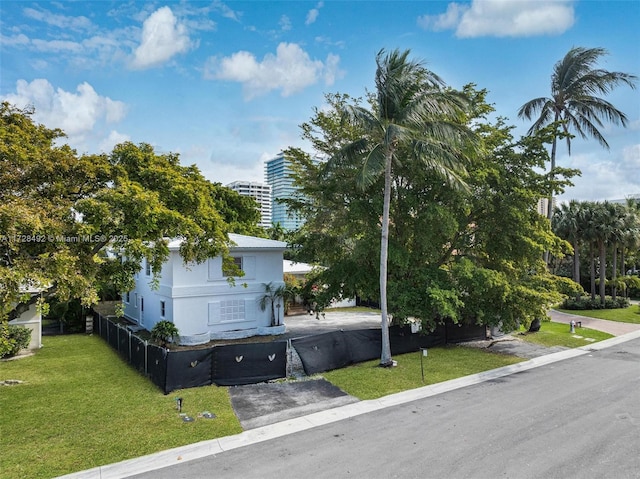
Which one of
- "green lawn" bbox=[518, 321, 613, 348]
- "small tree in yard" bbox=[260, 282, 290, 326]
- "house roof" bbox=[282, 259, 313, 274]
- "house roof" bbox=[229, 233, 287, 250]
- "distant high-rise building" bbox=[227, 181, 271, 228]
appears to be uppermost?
"distant high-rise building" bbox=[227, 181, 271, 228]

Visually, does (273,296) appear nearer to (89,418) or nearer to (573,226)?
(89,418)

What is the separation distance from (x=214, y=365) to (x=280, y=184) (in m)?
19.0

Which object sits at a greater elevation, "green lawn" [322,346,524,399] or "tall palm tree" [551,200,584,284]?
"tall palm tree" [551,200,584,284]

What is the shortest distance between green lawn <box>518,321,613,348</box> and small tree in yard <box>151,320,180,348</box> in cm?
1620

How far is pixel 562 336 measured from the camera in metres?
19.9

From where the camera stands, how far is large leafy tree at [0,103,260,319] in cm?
895

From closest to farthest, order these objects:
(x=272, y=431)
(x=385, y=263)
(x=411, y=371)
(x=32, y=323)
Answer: (x=272, y=431), (x=411, y=371), (x=385, y=263), (x=32, y=323)

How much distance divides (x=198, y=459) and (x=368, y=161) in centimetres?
955

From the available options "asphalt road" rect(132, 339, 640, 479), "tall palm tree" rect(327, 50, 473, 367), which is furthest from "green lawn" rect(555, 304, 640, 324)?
"tall palm tree" rect(327, 50, 473, 367)

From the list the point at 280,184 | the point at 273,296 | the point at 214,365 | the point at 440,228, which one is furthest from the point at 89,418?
the point at 280,184

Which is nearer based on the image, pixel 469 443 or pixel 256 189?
pixel 469 443

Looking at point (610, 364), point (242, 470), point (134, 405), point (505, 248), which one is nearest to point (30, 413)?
point (134, 405)

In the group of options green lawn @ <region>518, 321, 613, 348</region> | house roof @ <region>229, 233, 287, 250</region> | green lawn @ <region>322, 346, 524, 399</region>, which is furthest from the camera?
house roof @ <region>229, 233, 287, 250</region>

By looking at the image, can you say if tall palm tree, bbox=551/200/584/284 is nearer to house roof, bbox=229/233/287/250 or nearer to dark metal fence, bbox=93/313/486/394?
dark metal fence, bbox=93/313/486/394
